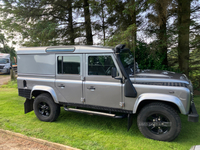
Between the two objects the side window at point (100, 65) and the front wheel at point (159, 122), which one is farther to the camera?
the side window at point (100, 65)

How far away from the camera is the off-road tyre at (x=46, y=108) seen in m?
4.77

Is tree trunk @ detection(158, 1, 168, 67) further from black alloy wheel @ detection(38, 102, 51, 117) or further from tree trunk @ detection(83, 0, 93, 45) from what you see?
black alloy wheel @ detection(38, 102, 51, 117)

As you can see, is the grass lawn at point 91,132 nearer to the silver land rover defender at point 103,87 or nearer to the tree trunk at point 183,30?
the silver land rover defender at point 103,87

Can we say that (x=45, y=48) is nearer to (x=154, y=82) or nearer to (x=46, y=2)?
(x=154, y=82)

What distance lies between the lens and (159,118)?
12.0 feet

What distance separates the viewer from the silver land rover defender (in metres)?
3.52

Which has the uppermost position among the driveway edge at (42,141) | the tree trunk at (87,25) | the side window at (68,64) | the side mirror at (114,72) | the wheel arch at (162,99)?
the tree trunk at (87,25)

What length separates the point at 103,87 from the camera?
13.1ft

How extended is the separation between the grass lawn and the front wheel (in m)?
0.16

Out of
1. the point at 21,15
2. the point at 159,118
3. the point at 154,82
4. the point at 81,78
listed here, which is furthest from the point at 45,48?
the point at 21,15

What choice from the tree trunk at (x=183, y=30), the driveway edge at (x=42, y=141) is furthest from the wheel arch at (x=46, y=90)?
the tree trunk at (x=183, y=30)

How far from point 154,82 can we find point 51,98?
2.99 metres

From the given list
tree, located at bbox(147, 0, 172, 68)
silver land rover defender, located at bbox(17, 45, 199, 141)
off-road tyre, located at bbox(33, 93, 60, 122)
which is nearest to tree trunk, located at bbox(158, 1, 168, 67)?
tree, located at bbox(147, 0, 172, 68)

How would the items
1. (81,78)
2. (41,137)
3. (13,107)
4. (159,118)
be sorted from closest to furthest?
(159,118), (41,137), (81,78), (13,107)
